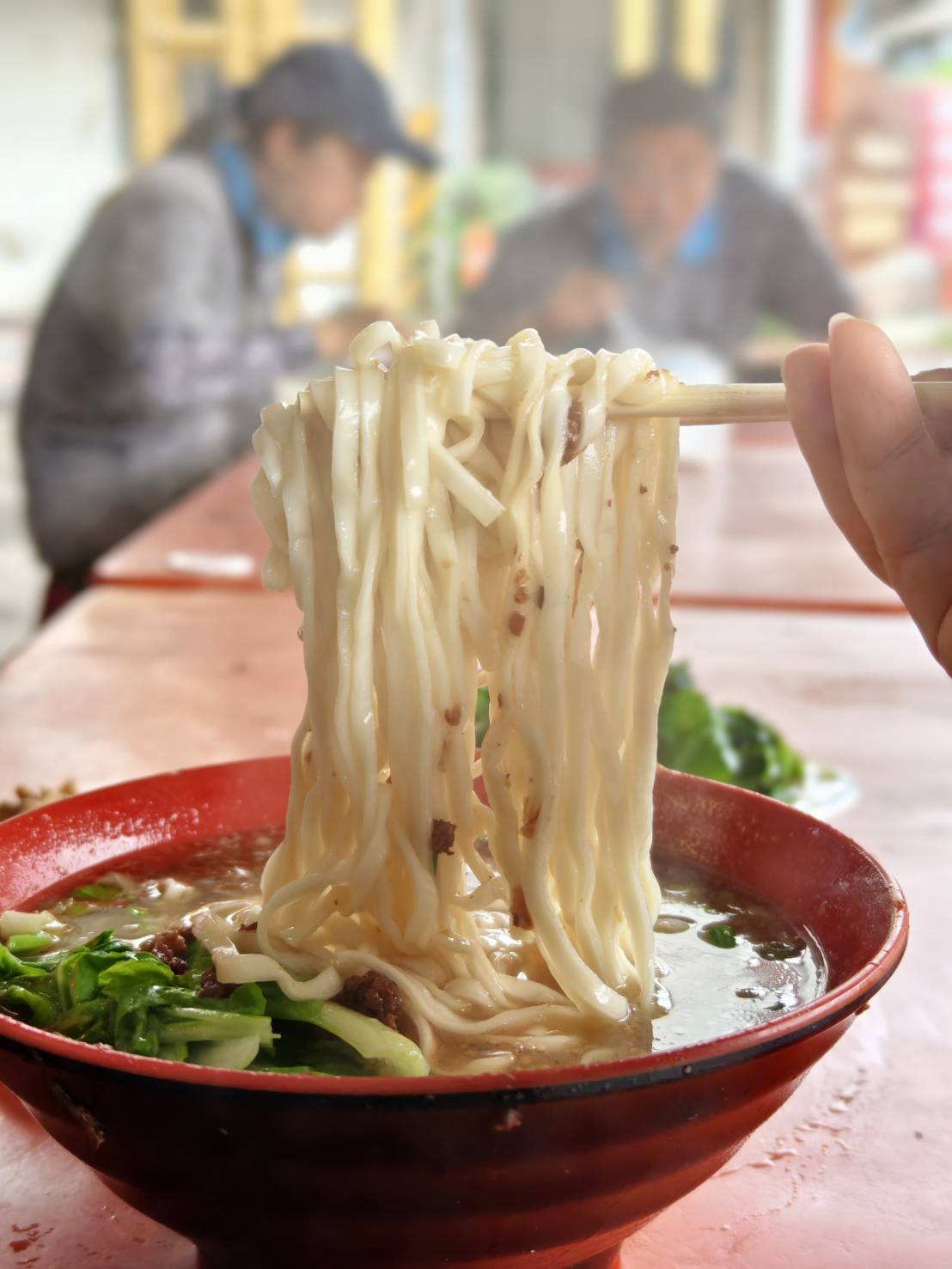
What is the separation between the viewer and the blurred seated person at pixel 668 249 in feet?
26.0

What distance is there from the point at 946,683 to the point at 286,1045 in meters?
1.86

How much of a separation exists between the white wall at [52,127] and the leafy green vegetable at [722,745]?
727cm

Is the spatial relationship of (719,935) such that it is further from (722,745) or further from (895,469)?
(722,745)

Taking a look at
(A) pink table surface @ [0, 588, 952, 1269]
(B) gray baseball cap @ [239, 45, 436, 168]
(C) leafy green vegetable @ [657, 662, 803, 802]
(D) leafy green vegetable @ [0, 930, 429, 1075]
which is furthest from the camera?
(B) gray baseball cap @ [239, 45, 436, 168]

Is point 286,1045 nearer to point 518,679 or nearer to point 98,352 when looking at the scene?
point 518,679

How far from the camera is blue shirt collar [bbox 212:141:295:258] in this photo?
648 centimetres

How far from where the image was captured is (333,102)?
673 cm

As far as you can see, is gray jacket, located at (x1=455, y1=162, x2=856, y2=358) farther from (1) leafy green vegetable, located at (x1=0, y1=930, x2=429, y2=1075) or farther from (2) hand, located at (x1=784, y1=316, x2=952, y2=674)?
(1) leafy green vegetable, located at (x1=0, y1=930, x2=429, y2=1075)

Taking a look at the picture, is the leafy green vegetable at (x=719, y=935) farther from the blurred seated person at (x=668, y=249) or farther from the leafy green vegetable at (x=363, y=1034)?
the blurred seated person at (x=668, y=249)

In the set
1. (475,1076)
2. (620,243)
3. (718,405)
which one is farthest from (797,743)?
(620,243)

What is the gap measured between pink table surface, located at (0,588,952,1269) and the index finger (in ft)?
1.42

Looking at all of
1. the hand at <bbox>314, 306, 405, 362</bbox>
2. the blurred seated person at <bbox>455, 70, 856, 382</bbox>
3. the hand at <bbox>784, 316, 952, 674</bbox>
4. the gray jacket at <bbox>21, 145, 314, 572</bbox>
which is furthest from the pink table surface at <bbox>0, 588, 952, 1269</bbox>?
the blurred seated person at <bbox>455, 70, 856, 382</bbox>

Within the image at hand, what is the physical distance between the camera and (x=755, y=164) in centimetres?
813

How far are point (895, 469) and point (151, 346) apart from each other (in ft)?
17.5
